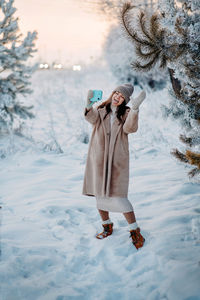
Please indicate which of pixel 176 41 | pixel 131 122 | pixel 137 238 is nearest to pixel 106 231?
pixel 137 238

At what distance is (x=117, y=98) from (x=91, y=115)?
1.16ft

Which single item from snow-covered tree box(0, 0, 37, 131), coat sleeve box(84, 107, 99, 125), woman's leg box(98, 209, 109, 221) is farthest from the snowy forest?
snow-covered tree box(0, 0, 37, 131)

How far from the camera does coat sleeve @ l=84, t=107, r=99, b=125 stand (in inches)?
125

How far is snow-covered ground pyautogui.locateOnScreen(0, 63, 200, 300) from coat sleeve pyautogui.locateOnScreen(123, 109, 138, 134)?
1282mm

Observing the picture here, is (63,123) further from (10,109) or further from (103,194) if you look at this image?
(103,194)

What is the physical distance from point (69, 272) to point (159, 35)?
8.24 feet

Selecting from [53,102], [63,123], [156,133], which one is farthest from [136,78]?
[156,133]

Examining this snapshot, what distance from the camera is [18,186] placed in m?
5.21

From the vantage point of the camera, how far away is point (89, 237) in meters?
3.48

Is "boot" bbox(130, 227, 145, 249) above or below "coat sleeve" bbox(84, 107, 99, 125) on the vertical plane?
below

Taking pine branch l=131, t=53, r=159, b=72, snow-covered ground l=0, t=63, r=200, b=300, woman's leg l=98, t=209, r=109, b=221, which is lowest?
snow-covered ground l=0, t=63, r=200, b=300

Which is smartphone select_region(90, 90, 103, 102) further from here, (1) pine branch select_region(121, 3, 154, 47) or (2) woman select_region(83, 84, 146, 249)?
(1) pine branch select_region(121, 3, 154, 47)

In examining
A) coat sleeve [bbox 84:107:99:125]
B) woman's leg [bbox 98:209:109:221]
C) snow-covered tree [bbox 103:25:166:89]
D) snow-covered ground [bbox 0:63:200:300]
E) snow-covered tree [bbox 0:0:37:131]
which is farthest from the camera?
snow-covered tree [bbox 103:25:166:89]

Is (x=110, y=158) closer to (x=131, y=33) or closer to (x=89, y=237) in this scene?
(x=89, y=237)
